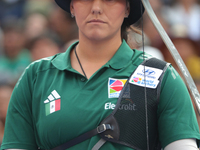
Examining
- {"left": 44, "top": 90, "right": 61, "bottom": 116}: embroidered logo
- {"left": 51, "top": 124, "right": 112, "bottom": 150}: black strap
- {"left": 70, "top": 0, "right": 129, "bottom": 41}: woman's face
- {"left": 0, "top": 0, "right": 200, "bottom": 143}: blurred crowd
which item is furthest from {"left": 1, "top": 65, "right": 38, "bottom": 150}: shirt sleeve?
{"left": 0, "top": 0, "right": 200, "bottom": 143}: blurred crowd

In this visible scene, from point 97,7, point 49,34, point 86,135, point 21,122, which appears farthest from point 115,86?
point 49,34

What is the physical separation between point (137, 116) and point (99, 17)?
497 millimetres

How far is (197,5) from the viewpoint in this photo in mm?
5352

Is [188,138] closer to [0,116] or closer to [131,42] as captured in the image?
[131,42]

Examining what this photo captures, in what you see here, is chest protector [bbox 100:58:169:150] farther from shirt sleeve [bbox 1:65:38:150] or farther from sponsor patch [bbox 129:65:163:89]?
shirt sleeve [bbox 1:65:38:150]

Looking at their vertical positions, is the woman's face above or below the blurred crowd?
above

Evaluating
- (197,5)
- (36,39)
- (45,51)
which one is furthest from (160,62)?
(197,5)

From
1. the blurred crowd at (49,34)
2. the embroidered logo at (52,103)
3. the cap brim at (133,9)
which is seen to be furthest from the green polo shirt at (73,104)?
the blurred crowd at (49,34)

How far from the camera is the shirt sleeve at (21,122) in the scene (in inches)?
67.7

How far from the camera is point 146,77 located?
165cm

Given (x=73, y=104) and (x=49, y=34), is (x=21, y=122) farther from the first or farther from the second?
(x=49, y=34)

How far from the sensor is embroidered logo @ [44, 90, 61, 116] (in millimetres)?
1628

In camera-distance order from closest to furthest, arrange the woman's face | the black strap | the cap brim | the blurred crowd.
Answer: the black strap < the woman's face < the cap brim < the blurred crowd

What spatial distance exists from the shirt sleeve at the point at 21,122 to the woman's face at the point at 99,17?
1.34ft
